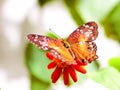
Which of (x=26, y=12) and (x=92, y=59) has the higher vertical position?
(x=26, y=12)

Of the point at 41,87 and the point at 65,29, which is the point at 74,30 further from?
the point at 41,87

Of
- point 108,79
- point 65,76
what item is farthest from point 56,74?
point 108,79

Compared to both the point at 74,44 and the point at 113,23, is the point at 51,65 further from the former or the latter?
the point at 113,23

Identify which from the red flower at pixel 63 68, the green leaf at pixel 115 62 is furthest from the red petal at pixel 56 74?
the green leaf at pixel 115 62

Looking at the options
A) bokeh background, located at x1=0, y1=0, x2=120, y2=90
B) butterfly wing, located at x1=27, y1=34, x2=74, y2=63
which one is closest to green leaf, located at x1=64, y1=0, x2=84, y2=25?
bokeh background, located at x1=0, y1=0, x2=120, y2=90

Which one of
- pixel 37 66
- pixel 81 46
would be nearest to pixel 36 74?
pixel 37 66

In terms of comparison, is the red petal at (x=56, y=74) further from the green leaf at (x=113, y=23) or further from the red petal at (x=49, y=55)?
the green leaf at (x=113, y=23)

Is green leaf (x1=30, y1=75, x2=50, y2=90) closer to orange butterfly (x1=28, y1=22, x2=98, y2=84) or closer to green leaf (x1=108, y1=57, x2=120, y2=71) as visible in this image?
orange butterfly (x1=28, y1=22, x2=98, y2=84)
